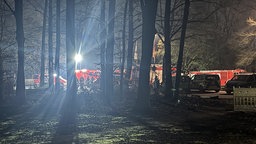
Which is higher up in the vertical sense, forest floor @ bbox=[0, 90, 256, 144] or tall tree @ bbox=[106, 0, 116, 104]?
tall tree @ bbox=[106, 0, 116, 104]

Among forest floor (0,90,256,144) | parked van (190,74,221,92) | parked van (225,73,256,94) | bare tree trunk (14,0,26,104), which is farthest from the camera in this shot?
parked van (190,74,221,92)

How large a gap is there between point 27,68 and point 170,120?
136 ft

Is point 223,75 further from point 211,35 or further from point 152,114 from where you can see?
point 152,114

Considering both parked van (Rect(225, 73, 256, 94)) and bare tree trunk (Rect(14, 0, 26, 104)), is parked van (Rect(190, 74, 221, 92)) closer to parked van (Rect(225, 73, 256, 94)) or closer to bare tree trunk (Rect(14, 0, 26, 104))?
parked van (Rect(225, 73, 256, 94))

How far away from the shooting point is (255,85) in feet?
93.0

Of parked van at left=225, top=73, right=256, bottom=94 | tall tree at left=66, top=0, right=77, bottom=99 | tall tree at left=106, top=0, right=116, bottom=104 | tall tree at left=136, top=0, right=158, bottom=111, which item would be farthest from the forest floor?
parked van at left=225, top=73, right=256, bottom=94

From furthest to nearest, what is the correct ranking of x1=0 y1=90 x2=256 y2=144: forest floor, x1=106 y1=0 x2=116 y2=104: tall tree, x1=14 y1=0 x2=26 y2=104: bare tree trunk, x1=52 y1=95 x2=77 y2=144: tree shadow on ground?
x1=106 y1=0 x2=116 y2=104: tall tree, x1=14 y1=0 x2=26 y2=104: bare tree trunk, x1=52 y1=95 x2=77 y2=144: tree shadow on ground, x1=0 y1=90 x2=256 y2=144: forest floor

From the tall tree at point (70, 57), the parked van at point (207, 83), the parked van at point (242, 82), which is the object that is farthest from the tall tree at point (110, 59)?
the parked van at point (207, 83)

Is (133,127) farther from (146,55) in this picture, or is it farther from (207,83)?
(207,83)

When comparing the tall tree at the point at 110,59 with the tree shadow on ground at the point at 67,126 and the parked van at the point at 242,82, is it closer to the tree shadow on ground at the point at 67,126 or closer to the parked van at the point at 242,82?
the tree shadow on ground at the point at 67,126

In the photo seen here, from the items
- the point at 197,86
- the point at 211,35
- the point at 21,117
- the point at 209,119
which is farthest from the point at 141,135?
the point at 211,35

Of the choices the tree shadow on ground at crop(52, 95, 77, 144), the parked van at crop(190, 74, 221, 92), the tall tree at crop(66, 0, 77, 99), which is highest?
the tall tree at crop(66, 0, 77, 99)

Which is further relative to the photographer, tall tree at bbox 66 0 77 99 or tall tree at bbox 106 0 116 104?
tall tree at bbox 106 0 116 104

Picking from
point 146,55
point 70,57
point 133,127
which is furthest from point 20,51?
point 133,127
